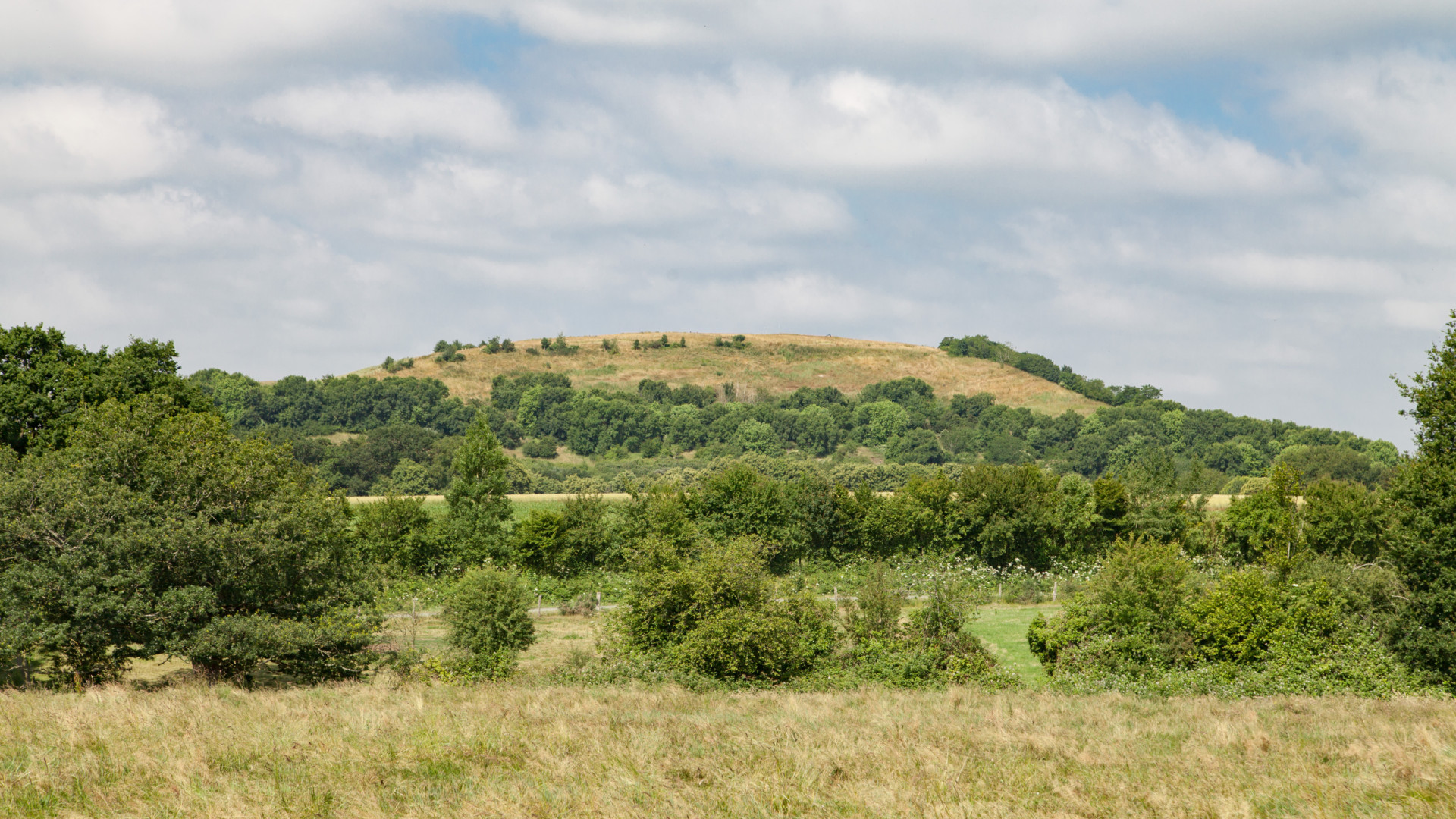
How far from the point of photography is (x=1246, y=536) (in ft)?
194

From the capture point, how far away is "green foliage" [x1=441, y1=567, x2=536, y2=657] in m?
→ 29.3

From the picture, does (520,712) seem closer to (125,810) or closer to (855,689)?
(125,810)

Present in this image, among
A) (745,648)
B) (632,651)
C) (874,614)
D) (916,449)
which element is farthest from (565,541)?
(916,449)

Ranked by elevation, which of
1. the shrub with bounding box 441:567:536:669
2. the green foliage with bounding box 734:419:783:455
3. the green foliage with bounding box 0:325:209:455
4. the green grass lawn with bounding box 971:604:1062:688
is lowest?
the green grass lawn with bounding box 971:604:1062:688

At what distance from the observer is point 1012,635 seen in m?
41.8

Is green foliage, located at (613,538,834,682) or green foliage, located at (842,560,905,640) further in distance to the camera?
green foliage, located at (842,560,905,640)

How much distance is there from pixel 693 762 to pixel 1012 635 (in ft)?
111

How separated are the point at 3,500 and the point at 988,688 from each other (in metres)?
22.4

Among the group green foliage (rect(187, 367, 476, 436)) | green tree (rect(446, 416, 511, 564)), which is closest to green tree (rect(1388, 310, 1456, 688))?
green tree (rect(446, 416, 511, 564))

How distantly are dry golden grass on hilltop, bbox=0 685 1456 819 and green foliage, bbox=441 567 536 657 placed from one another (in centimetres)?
1432

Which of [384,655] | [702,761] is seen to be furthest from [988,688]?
[384,655]

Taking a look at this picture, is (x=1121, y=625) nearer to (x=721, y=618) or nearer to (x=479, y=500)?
(x=721, y=618)

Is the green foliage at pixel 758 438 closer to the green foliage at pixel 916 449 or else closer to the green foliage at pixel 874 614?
the green foliage at pixel 916 449

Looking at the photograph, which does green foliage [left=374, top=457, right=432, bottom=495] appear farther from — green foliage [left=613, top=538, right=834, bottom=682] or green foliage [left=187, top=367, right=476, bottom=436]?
green foliage [left=613, top=538, right=834, bottom=682]
